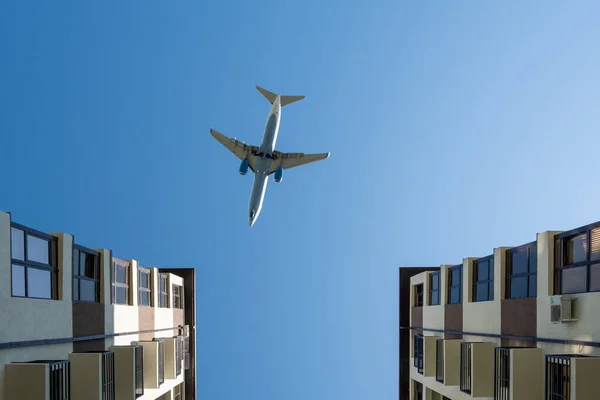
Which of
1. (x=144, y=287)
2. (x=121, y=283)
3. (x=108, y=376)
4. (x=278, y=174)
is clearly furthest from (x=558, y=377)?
(x=278, y=174)

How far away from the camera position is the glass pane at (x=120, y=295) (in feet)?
81.0

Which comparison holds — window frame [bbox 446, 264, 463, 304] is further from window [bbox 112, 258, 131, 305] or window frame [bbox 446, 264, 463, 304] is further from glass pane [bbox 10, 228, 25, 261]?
glass pane [bbox 10, 228, 25, 261]

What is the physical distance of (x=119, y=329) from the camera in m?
24.2

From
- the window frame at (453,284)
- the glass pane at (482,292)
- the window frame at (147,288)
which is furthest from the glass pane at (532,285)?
the window frame at (147,288)

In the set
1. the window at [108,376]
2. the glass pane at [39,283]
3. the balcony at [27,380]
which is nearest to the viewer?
→ the balcony at [27,380]

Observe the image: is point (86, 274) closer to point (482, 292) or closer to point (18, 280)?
point (18, 280)

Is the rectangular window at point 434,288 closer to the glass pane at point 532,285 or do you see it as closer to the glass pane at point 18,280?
the glass pane at point 532,285

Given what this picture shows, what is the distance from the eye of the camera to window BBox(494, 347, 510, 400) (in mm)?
18000

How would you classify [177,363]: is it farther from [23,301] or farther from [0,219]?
[0,219]

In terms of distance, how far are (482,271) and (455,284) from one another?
11.8 feet

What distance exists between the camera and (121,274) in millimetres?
25594

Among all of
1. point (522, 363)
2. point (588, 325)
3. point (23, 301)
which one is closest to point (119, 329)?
point (23, 301)

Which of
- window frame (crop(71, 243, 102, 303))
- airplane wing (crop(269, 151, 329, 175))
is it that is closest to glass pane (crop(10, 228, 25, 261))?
window frame (crop(71, 243, 102, 303))

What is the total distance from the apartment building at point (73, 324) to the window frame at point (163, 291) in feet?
6.96
